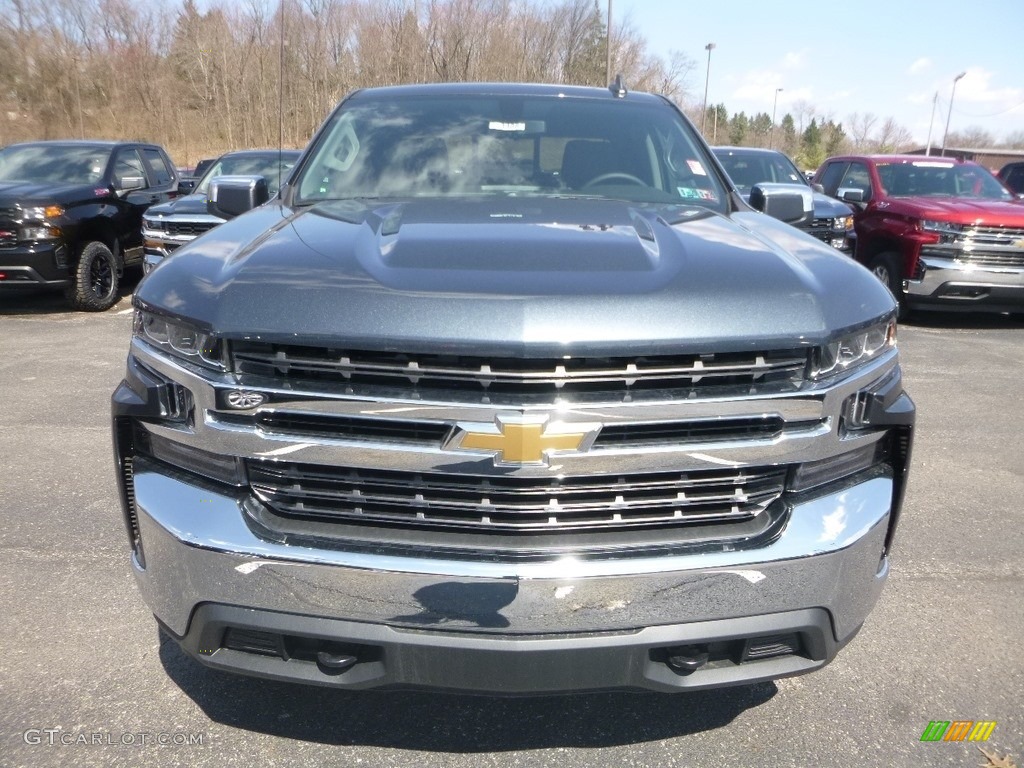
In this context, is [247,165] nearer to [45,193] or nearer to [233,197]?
[45,193]

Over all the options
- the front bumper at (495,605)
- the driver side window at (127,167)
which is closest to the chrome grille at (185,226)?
the driver side window at (127,167)

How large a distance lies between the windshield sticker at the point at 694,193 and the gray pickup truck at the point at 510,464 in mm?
1146

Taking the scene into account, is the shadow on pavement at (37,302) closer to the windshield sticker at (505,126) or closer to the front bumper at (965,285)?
the windshield sticker at (505,126)

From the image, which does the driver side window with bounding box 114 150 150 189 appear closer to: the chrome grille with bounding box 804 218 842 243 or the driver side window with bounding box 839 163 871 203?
the chrome grille with bounding box 804 218 842 243

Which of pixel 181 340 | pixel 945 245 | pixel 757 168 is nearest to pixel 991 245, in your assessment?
pixel 945 245

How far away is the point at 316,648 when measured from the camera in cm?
194

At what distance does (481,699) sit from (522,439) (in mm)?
1174

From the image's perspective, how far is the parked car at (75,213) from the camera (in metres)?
8.82

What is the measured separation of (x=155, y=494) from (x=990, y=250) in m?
9.08

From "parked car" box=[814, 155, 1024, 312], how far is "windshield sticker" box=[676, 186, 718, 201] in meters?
6.35

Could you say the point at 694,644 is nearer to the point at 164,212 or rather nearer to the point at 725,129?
the point at 164,212

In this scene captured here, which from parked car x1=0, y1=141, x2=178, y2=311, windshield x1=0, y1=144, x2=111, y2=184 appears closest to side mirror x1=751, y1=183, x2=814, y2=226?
parked car x1=0, y1=141, x2=178, y2=311

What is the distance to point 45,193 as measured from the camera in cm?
905

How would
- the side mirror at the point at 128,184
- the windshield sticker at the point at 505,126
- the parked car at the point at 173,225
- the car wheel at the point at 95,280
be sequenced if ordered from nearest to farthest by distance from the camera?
the windshield sticker at the point at 505,126 < the parked car at the point at 173,225 < the car wheel at the point at 95,280 < the side mirror at the point at 128,184
